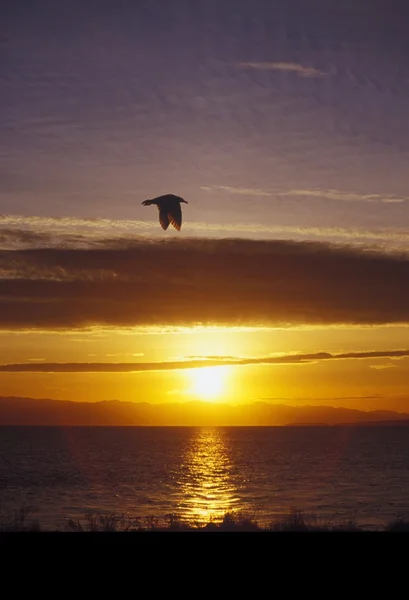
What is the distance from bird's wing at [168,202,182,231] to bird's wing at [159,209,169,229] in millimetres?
166

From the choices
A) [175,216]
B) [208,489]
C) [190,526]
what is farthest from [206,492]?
[175,216]

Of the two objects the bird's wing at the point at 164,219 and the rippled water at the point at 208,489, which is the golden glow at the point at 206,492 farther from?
the bird's wing at the point at 164,219

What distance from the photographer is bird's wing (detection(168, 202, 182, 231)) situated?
66.5 feet

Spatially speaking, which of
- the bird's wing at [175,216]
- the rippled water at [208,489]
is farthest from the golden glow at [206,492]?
the bird's wing at [175,216]

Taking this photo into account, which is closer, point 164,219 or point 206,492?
point 164,219

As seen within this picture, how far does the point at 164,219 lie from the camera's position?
20.0 metres

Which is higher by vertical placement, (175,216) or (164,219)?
(175,216)

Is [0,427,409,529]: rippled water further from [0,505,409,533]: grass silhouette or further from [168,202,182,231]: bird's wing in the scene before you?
[168,202,182,231]: bird's wing

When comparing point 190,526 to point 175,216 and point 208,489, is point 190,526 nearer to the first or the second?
point 175,216

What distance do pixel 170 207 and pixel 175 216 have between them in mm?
266

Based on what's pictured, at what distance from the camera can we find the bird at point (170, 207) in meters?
20.3
